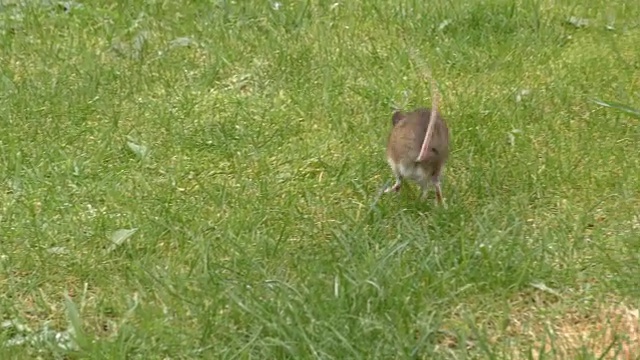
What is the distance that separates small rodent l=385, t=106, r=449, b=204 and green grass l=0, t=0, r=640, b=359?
153mm

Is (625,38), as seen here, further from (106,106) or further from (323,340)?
(323,340)

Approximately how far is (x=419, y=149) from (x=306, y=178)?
72 cm

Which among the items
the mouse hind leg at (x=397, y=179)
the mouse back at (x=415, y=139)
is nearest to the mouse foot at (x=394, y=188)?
the mouse hind leg at (x=397, y=179)

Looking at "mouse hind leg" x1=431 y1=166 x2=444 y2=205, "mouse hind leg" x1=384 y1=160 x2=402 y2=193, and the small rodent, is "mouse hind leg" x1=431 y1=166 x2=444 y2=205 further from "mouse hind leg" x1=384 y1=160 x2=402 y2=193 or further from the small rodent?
"mouse hind leg" x1=384 y1=160 x2=402 y2=193

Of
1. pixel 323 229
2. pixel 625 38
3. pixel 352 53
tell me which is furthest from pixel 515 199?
pixel 625 38

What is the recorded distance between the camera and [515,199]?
13.1 feet

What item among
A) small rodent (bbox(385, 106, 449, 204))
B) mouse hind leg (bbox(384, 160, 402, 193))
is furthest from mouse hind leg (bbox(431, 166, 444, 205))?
mouse hind leg (bbox(384, 160, 402, 193))

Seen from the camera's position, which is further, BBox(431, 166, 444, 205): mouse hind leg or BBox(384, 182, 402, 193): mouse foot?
BBox(384, 182, 402, 193): mouse foot

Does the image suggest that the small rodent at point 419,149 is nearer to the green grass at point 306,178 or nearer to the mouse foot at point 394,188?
the mouse foot at point 394,188

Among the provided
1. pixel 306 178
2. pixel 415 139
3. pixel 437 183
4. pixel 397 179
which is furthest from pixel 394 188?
pixel 306 178

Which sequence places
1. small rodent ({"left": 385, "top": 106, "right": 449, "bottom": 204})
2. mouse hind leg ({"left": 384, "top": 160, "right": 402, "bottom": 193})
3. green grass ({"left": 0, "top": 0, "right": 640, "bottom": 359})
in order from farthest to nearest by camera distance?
1. mouse hind leg ({"left": 384, "top": 160, "right": 402, "bottom": 193})
2. small rodent ({"left": 385, "top": 106, "right": 449, "bottom": 204})
3. green grass ({"left": 0, "top": 0, "right": 640, "bottom": 359})

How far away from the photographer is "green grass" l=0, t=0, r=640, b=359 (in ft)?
10.5

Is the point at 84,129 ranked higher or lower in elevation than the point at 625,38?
higher

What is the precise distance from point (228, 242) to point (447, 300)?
83 centimetres
